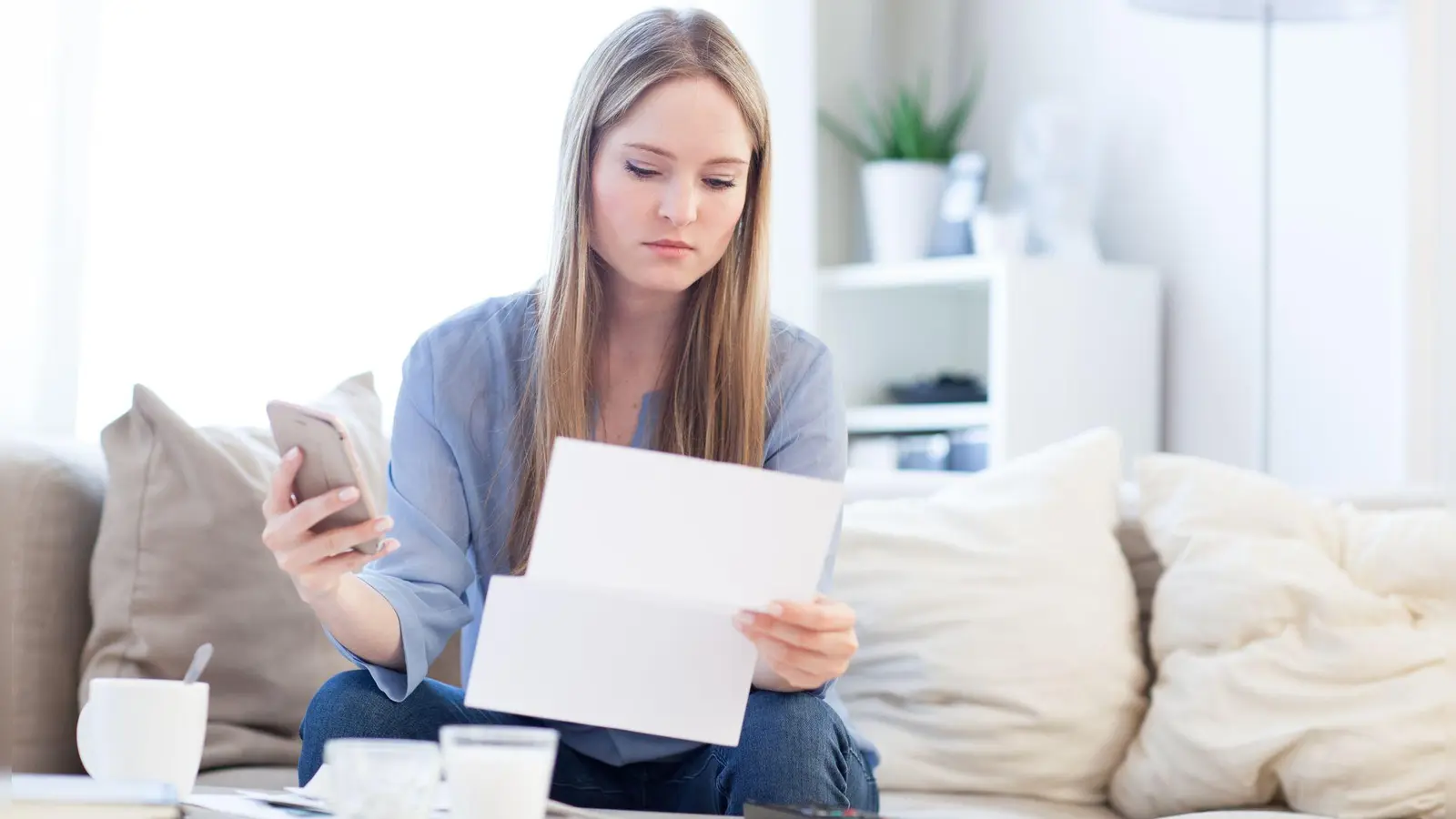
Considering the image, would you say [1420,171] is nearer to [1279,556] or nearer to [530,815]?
[1279,556]

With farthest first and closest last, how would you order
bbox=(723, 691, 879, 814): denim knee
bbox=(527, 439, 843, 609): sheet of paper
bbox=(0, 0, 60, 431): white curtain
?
bbox=(0, 0, 60, 431): white curtain < bbox=(723, 691, 879, 814): denim knee < bbox=(527, 439, 843, 609): sheet of paper

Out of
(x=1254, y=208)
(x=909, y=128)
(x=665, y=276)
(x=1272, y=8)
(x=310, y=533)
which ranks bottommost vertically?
(x=310, y=533)

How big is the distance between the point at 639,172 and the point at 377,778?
0.71 m

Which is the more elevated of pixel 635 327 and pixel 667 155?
pixel 667 155

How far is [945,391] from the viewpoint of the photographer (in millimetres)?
3531

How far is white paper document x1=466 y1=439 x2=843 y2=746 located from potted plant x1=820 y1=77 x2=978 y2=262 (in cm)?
251

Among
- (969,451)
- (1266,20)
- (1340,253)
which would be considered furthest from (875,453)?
(1266,20)

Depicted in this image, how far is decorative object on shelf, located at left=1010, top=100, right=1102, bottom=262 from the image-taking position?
334cm

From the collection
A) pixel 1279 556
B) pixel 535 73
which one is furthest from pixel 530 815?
pixel 535 73

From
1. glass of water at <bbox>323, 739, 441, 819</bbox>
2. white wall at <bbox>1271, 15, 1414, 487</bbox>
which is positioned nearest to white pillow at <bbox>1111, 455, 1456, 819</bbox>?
glass of water at <bbox>323, 739, 441, 819</bbox>

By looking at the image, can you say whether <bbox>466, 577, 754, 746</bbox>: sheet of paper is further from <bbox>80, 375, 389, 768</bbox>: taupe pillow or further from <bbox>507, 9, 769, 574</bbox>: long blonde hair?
<bbox>80, 375, 389, 768</bbox>: taupe pillow

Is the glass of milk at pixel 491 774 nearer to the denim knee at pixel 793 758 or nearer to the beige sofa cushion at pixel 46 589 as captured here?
the denim knee at pixel 793 758

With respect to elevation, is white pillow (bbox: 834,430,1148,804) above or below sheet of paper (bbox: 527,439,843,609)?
below

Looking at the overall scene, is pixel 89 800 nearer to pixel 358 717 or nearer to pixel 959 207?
pixel 358 717
